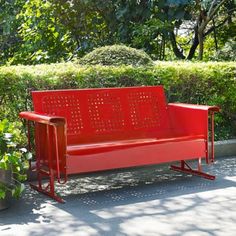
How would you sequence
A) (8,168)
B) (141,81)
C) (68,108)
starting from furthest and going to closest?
1. (141,81)
2. (68,108)
3. (8,168)

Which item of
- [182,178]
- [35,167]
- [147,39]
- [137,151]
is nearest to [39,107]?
[35,167]

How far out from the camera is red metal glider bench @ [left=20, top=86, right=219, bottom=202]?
227 inches

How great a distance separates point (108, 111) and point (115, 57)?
1539 mm

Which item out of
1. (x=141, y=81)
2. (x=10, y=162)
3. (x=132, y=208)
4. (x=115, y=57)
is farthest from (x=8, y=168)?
(x=115, y=57)

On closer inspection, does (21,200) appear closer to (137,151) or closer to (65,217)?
(65,217)

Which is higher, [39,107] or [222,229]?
[39,107]

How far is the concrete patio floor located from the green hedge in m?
1.15

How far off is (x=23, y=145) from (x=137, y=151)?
157cm

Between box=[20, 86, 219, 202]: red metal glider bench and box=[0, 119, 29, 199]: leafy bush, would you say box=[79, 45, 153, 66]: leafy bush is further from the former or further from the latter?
box=[0, 119, 29, 199]: leafy bush

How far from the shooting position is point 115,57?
8078mm

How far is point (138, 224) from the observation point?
16.5 ft

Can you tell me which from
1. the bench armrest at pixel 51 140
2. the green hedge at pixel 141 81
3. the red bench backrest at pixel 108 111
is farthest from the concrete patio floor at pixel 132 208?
the green hedge at pixel 141 81

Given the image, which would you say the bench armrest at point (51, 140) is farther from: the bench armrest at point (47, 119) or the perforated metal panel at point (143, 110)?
the perforated metal panel at point (143, 110)

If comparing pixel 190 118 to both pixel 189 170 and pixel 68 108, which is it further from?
pixel 68 108
